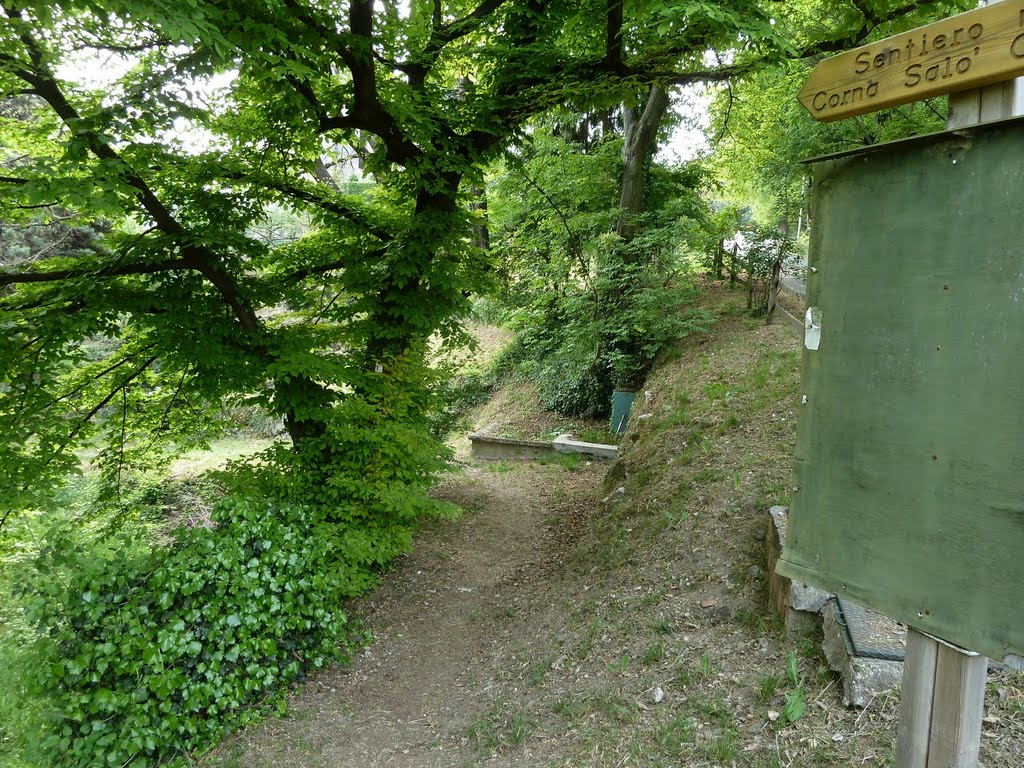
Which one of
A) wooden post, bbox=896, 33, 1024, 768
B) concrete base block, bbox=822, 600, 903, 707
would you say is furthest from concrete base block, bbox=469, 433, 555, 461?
wooden post, bbox=896, 33, 1024, 768

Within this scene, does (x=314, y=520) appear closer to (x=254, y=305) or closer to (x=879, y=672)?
(x=254, y=305)

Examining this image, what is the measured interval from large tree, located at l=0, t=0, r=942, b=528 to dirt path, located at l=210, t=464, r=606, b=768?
1.26 metres

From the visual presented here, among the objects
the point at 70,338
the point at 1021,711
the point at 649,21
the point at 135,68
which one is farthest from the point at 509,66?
the point at 1021,711

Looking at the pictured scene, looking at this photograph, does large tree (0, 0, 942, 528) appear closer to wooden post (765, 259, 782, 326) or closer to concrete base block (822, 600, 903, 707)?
concrete base block (822, 600, 903, 707)

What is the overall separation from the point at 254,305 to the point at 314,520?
2.46 metres

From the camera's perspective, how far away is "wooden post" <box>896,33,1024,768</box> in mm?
1919

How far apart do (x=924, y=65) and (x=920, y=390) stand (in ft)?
3.39

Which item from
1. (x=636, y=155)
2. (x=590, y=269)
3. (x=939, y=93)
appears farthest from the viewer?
(x=636, y=155)

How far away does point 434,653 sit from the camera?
587 cm

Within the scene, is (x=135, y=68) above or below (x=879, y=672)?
above

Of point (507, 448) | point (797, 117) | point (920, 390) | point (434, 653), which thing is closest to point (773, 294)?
point (797, 117)

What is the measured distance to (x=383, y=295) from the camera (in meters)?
7.13

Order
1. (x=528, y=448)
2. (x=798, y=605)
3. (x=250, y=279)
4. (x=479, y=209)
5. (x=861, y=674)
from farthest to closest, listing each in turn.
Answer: (x=528, y=448) → (x=479, y=209) → (x=250, y=279) → (x=798, y=605) → (x=861, y=674)

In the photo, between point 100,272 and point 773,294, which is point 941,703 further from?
point 773,294
